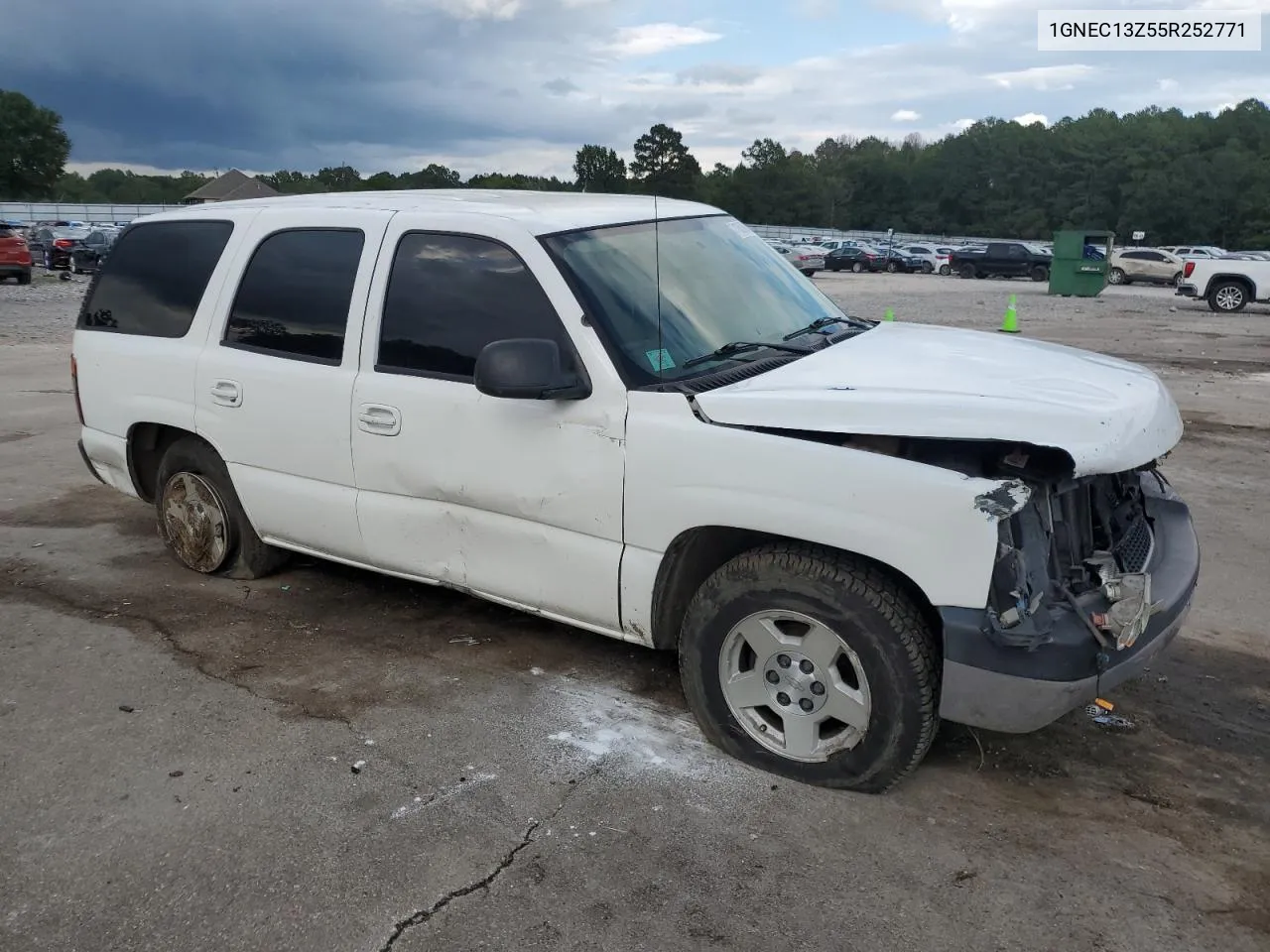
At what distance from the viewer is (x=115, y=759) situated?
3.57m

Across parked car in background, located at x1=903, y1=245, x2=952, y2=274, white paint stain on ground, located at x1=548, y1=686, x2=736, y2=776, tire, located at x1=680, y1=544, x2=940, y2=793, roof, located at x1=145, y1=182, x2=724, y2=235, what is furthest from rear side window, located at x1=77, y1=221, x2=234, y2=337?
parked car in background, located at x1=903, y1=245, x2=952, y2=274

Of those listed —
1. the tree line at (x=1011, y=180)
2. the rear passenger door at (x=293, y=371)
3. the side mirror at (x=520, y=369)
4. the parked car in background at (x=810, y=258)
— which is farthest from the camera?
the tree line at (x=1011, y=180)

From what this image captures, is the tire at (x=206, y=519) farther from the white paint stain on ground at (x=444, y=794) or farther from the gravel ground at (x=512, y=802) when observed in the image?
the white paint stain on ground at (x=444, y=794)

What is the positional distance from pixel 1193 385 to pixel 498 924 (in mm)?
11985

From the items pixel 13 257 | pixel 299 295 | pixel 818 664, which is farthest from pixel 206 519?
pixel 13 257

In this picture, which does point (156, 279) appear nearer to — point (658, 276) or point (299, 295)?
point (299, 295)

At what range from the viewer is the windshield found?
11.9ft

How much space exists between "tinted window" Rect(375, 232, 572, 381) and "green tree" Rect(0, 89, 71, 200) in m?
107

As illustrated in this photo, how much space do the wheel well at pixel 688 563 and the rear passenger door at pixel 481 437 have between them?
0.18 meters

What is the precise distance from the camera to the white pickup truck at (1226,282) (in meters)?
22.8

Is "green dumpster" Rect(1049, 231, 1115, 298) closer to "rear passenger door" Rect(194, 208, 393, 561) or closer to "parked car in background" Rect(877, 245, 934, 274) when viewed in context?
"parked car in background" Rect(877, 245, 934, 274)

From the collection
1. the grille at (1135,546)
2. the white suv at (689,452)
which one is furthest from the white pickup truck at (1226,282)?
the grille at (1135,546)

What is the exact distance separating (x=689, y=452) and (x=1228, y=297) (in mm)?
24861

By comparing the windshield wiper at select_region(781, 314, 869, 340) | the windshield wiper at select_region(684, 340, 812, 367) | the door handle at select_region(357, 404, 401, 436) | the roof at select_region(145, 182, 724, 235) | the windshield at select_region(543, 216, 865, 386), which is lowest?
the door handle at select_region(357, 404, 401, 436)
